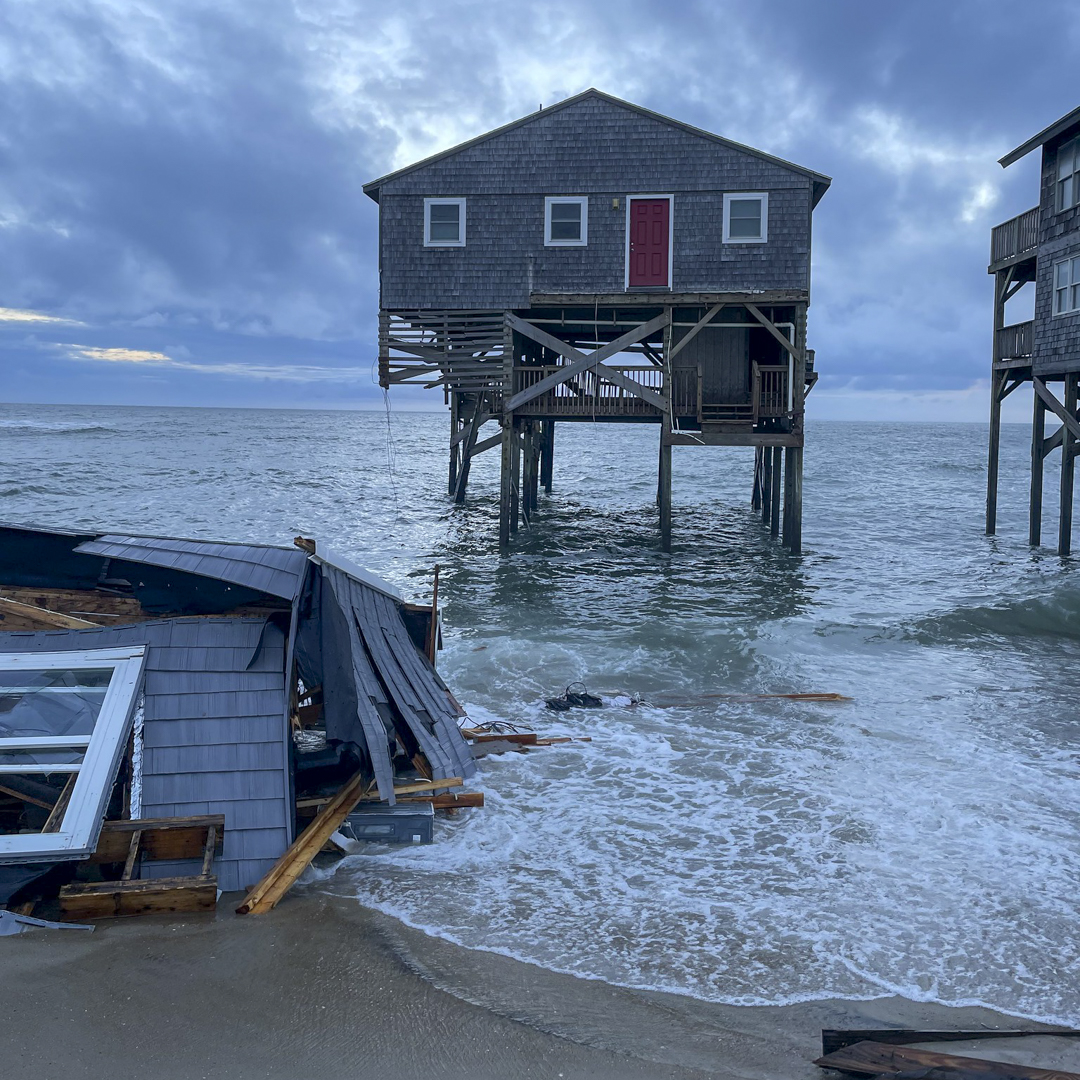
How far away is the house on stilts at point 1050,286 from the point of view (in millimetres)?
19781

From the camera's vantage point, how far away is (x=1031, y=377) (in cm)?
2245

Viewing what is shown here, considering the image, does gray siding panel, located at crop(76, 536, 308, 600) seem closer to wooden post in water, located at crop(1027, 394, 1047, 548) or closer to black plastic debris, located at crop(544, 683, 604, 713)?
black plastic debris, located at crop(544, 683, 604, 713)

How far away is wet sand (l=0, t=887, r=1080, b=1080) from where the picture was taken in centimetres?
465

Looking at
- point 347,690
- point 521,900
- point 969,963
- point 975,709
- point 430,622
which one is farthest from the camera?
point 975,709

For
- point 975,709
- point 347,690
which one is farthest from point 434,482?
point 347,690

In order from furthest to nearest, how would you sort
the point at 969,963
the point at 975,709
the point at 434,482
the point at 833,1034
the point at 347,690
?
the point at 434,482 < the point at 975,709 < the point at 347,690 < the point at 969,963 < the point at 833,1034

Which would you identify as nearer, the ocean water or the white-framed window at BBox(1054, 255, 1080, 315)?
the ocean water

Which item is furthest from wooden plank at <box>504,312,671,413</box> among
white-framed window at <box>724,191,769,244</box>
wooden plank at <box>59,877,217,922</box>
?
wooden plank at <box>59,877,217,922</box>

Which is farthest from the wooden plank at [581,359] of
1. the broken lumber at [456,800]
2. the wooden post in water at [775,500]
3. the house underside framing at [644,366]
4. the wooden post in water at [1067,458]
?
the broken lumber at [456,800]

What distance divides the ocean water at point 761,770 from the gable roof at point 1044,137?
30.8 ft

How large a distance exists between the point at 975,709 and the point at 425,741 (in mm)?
7208

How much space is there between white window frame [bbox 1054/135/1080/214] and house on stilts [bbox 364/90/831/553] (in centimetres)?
518

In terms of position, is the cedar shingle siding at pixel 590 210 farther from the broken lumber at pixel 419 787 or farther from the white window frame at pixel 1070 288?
the broken lumber at pixel 419 787

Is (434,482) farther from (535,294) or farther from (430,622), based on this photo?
(430,622)
